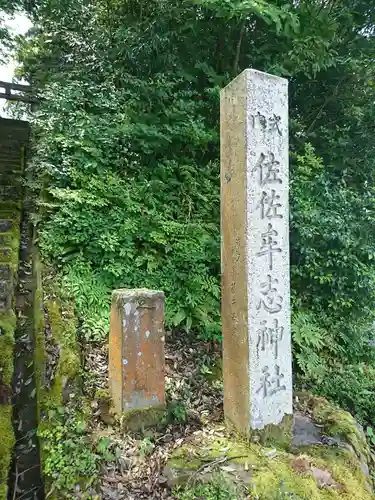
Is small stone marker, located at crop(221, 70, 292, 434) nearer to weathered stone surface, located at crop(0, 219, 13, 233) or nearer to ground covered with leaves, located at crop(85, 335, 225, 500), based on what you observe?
ground covered with leaves, located at crop(85, 335, 225, 500)

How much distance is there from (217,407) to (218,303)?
1539 mm

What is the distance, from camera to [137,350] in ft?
8.99

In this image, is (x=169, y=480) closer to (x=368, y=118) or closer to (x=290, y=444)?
(x=290, y=444)

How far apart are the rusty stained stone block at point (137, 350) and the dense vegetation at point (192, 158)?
1016mm

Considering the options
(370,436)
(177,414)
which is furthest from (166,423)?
(370,436)

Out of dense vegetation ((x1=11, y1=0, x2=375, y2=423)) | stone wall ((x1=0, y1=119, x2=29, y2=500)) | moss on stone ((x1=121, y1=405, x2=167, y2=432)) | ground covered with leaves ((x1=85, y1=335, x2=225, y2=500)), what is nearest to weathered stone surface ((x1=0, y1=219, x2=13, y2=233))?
stone wall ((x1=0, y1=119, x2=29, y2=500))

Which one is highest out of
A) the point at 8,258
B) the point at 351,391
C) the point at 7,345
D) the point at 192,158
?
the point at 192,158

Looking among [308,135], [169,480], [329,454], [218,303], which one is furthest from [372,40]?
[169,480]

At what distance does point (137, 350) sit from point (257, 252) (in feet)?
4.15

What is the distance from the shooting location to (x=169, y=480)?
239 cm

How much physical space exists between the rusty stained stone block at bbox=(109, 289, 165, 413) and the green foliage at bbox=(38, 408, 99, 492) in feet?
1.22

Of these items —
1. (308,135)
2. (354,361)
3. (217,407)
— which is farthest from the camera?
(308,135)

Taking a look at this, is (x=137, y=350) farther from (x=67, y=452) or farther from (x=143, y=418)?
(x=67, y=452)

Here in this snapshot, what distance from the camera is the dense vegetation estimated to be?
4.36 m
